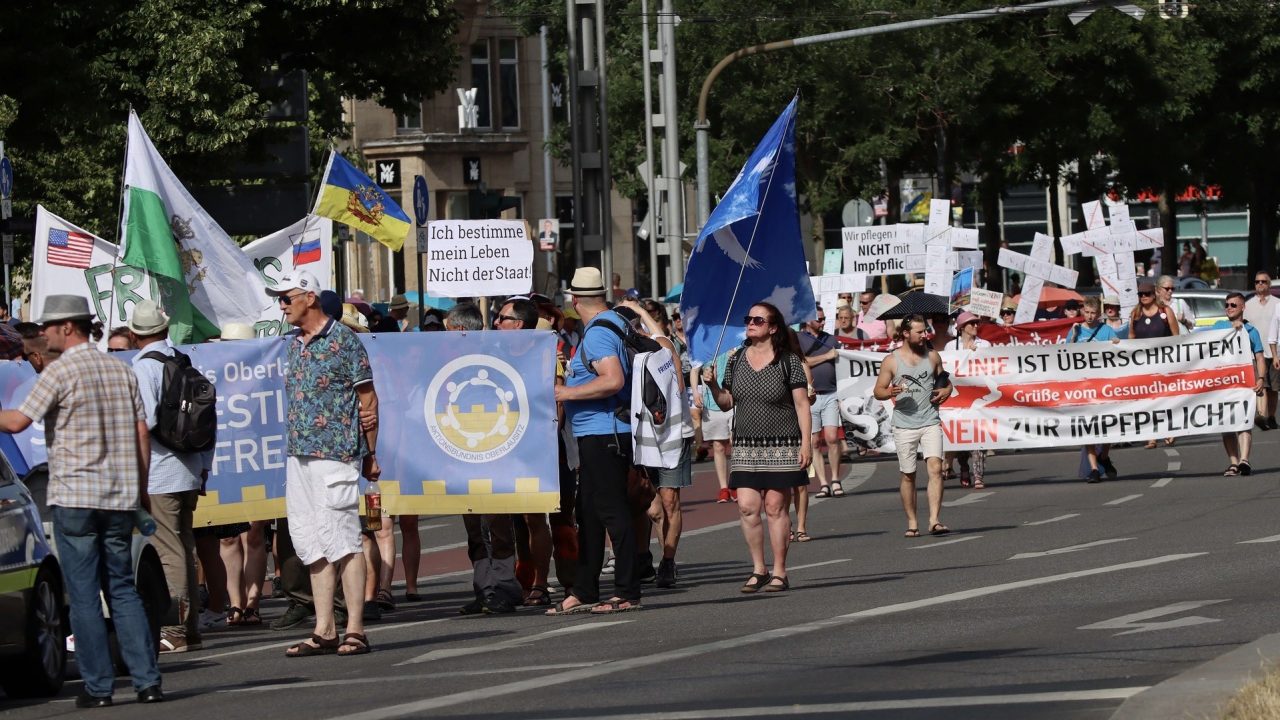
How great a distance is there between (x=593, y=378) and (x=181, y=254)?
3417mm

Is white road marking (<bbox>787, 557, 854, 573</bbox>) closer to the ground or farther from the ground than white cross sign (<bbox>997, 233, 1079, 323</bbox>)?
Result: closer to the ground

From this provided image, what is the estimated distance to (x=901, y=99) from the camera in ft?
142

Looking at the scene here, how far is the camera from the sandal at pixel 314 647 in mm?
11414

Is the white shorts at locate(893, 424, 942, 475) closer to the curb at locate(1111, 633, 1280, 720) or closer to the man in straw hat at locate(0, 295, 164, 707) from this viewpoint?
the curb at locate(1111, 633, 1280, 720)

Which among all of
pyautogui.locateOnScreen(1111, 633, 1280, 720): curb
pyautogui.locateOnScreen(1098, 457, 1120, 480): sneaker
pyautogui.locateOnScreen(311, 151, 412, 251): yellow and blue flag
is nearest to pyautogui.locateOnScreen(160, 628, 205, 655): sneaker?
pyautogui.locateOnScreen(1111, 633, 1280, 720): curb

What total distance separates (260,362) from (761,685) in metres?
5.48

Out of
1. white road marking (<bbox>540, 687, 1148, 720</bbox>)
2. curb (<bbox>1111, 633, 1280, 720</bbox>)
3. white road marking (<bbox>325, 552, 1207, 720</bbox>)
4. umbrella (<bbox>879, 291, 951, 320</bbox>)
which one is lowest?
white road marking (<bbox>325, 552, 1207, 720</bbox>)

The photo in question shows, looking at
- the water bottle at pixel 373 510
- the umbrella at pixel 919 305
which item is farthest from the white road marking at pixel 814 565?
the umbrella at pixel 919 305

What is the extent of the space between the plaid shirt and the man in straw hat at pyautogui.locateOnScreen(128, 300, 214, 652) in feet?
Result: 6.33

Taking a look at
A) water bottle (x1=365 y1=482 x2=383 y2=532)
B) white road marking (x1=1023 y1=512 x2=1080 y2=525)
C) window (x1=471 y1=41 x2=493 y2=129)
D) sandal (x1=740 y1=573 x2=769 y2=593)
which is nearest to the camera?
water bottle (x1=365 y1=482 x2=383 y2=532)

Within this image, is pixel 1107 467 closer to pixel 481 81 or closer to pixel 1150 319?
pixel 1150 319

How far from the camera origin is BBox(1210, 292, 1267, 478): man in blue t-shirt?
2197 cm

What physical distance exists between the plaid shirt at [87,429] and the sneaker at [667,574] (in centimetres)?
514

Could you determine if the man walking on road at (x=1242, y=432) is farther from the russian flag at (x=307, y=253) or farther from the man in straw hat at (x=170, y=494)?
the man in straw hat at (x=170, y=494)
